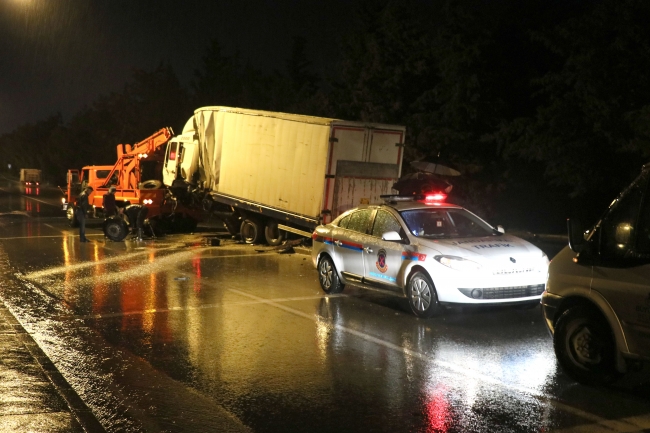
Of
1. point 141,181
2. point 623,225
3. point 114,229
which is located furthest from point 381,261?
point 141,181

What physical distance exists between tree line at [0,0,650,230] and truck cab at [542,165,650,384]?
12060 mm

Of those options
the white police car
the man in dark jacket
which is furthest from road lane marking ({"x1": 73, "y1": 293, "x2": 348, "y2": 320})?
the man in dark jacket

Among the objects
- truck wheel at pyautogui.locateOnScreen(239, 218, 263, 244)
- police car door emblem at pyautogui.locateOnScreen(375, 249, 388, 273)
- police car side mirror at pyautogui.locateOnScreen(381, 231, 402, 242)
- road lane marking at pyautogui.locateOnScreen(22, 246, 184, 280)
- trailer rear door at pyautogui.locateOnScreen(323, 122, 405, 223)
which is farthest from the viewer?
truck wheel at pyautogui.locateOnScreen(239, 218, 263, 244)

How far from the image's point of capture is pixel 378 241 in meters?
11.4

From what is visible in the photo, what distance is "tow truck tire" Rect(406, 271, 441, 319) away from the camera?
10.2 metres

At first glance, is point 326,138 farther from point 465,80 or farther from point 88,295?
point 465,80

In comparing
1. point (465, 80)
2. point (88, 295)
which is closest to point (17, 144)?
point (465, 80)

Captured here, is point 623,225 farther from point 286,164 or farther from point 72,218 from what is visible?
point 72,218

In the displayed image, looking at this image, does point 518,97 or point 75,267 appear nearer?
point 75,267

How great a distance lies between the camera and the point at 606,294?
672cm

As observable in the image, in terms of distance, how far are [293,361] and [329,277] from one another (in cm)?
454

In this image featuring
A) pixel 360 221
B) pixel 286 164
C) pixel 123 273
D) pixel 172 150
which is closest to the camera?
pixel 360 221

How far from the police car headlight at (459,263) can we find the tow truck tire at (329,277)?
266 cm

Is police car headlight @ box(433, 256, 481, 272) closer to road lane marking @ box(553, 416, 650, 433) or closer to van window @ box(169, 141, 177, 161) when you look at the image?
road lane marking @ box(553, 416, 650, 433)
